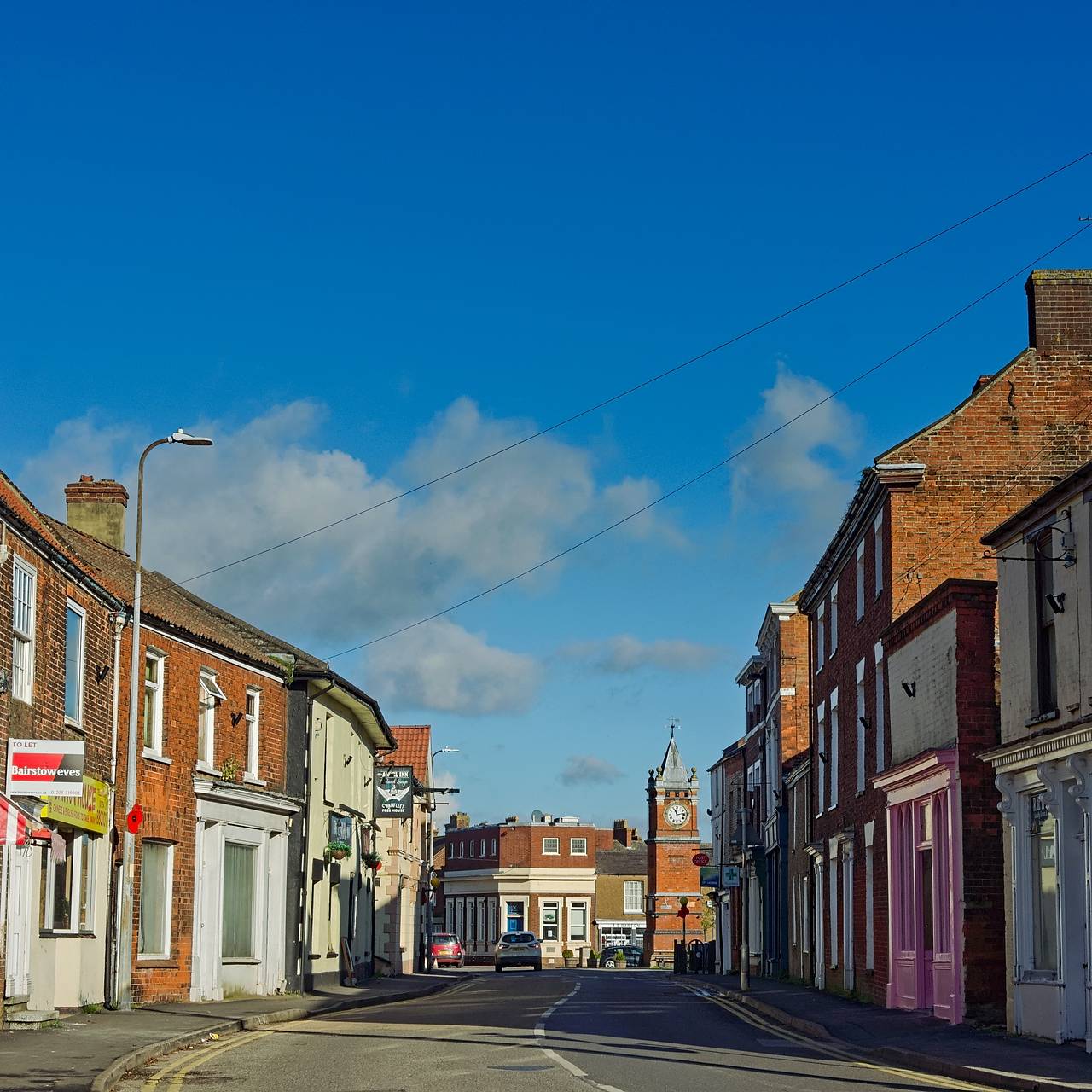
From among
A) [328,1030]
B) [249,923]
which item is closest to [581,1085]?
[328,1030]

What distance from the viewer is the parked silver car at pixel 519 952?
7206 cm

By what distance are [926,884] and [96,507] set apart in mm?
18235

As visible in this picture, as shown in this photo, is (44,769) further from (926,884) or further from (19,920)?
(926,884)

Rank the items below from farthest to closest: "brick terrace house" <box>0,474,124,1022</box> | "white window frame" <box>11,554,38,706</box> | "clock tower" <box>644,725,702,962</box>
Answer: "clock tower" <box>644,725,702,962</box> < "white window frame" <box>11,554,38,706</box> < "brick terrace house" <box>0,474,124,1022</box>

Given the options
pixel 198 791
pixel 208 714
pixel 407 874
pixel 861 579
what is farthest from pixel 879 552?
pixel 407 874

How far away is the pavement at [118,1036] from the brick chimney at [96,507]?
32.6ft

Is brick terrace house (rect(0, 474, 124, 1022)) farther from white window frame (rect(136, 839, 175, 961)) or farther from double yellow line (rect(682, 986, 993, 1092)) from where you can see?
double yellow line (rect(682, 986, 993, 1092))

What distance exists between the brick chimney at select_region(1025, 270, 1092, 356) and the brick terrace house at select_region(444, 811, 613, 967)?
87.7m

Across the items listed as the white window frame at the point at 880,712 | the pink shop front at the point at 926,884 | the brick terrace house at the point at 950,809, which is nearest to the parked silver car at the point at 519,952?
the white window frame at the point at 880,712

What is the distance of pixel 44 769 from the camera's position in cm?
1898

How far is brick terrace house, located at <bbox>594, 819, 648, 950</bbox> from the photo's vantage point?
116375 millimetres

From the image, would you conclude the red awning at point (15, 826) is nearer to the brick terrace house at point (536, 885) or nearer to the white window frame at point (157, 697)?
the white window frame at point (157, 697)

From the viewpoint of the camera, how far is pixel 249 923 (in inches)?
1230

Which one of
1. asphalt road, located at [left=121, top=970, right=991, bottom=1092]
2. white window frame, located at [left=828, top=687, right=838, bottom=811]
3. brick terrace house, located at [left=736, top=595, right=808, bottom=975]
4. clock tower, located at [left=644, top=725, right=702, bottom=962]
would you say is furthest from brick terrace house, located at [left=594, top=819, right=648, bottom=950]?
asphalt road, located at [left=121, top=970, right=991, bottom=1092]
